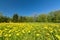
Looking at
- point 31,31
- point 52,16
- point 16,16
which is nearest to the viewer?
point 31,31

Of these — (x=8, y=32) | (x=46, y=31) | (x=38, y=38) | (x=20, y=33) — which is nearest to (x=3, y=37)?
(x=8, y=32)

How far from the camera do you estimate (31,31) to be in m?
2.56

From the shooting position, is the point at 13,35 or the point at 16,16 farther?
the point at 16,16

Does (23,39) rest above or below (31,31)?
below

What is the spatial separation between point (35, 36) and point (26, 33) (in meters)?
0.24

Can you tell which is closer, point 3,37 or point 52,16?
point 3,37

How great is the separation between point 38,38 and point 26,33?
0.32m

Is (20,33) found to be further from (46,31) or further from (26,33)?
(46,31)

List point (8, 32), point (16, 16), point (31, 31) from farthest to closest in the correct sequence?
point (16, 16) → point (8, 32) → point (31, 31)

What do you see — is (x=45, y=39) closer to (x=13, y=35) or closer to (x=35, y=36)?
(x=35, y=36)

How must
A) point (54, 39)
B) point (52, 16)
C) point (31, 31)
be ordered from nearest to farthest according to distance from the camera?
1. point (54, 39)
2. point (31, 31)
3. point (52, 16)

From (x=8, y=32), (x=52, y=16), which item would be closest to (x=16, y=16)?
(x=52, y=16)

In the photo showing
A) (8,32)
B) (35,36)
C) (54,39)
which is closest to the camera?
(54,39)

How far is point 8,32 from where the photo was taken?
272cm
